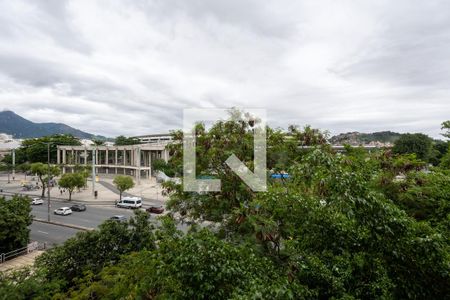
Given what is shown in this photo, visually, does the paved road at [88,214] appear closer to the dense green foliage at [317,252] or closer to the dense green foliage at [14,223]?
the dense green foliage at [14,223]

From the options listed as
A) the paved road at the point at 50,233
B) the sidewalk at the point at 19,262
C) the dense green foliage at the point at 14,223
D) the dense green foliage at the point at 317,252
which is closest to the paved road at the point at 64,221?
the paved road at the point at 50,233

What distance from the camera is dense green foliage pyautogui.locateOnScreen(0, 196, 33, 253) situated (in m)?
13.6

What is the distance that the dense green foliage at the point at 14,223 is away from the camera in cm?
1364

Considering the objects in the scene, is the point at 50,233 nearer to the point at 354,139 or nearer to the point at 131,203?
the point at 131,203

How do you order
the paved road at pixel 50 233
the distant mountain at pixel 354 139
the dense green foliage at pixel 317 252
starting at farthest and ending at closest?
the paved road at pixel 50 233
the distant mountain at pixel 354 139
the dense green foliage at pixel 317 252

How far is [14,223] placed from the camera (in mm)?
13891

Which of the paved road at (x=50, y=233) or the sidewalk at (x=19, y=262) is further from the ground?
the sidewalk at (x=19, y=262)

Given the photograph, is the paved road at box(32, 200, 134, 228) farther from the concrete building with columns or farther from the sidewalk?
the concrete building with columns

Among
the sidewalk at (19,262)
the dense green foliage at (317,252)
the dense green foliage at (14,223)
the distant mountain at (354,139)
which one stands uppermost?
the distant mountain at (354,139)

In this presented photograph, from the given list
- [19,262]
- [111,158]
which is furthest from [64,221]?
[111,158]

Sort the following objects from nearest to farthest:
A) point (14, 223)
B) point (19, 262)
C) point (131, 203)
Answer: point (19, 262), point (14, 223), point (131, 203)

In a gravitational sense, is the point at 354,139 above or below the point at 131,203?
above

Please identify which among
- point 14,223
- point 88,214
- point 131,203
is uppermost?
point 14,223

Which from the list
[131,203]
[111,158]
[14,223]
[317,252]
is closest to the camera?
[317,252]
